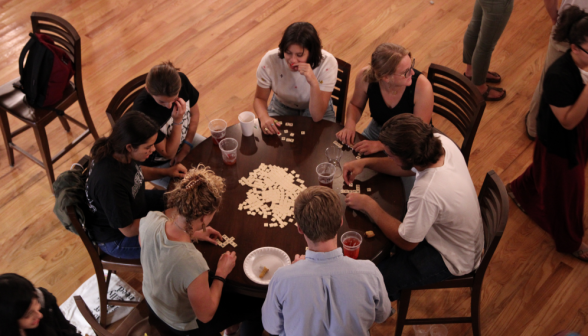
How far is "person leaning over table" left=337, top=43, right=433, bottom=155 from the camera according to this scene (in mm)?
2688

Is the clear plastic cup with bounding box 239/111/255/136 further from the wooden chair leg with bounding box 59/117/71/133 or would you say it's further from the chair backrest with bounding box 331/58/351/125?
the wooden chair leg with bounding box 59/117/71/133

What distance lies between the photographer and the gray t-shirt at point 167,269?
6.73 ft

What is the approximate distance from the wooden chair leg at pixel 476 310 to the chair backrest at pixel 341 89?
1382mm

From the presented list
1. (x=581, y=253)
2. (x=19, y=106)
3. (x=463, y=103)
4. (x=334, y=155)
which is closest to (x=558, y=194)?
(x=581, y=253)

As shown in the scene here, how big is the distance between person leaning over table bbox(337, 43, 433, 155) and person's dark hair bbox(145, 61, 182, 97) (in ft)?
3.32

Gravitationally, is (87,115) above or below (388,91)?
below

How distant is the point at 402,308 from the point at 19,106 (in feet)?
10.1

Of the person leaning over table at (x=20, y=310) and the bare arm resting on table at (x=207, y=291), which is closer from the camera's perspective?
the person leaning over table at (x=20, y=310)

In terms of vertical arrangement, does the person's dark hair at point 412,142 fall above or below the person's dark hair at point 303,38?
below

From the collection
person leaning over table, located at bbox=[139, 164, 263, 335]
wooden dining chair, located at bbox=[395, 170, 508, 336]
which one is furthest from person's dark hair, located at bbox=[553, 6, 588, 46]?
person leaning over table, located at bbox=[139, 164, 263, 335]

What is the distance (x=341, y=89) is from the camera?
3.25 meters

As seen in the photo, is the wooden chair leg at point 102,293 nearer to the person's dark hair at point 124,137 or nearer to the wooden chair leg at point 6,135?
the person's dark hair at point 124,137

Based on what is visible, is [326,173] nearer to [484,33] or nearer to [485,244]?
[485,244]

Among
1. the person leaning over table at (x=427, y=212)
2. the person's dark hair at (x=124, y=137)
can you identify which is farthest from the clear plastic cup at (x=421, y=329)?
the person's dark hair at (x=124, y=137)
